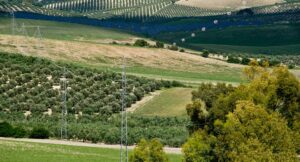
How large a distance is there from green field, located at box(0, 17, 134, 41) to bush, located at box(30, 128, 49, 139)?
252 feet

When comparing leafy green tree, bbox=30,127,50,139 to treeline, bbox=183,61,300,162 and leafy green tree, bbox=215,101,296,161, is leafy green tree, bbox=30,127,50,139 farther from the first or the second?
leafy green tree, bbox=215,101,296,161

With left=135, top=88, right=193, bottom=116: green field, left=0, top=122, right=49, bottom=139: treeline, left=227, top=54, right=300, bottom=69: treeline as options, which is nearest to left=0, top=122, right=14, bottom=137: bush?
left=0, top=122, right=49, bottom=139: treeline

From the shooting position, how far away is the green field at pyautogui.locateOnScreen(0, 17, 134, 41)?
533 feet

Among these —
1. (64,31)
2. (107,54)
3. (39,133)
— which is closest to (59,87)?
(39,133)

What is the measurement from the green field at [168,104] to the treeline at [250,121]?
24.8 m

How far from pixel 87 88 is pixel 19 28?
6412 centimetres

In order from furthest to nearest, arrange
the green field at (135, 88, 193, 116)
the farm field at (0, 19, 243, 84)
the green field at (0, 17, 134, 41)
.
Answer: the green field at (0, 17, 134, 41) → the farm field at (0, 19, 243, 84) → the green field at (135, 88, 193, 116)

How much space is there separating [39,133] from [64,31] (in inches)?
3724

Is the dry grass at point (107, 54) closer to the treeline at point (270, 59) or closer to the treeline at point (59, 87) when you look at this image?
the treeline at point (270, 59)

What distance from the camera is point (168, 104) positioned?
9712 centimetres

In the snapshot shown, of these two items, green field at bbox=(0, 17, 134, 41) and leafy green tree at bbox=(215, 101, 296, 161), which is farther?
green field at bbox=(0, 17, 134, 41)

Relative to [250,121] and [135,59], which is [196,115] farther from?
[135,59]

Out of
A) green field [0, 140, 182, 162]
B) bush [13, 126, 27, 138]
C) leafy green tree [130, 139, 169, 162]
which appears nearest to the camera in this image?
leafy green tree [130, 139, 169, 162]

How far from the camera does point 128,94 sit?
9931 centimetres
